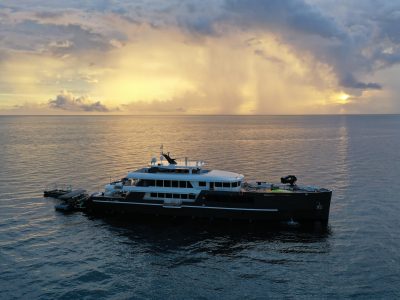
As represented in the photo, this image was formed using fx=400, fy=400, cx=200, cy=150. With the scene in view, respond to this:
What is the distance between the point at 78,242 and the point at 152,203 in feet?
38.1

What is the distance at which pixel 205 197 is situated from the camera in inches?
2014

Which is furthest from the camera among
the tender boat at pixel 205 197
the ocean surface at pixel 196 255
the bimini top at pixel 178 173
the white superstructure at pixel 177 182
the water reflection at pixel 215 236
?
the bimini top at pixel 178 173

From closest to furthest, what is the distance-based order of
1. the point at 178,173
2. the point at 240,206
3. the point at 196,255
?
1. the point at 196,255
2. the point at 240,206
3. the point at 178,173

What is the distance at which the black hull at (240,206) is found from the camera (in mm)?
48719

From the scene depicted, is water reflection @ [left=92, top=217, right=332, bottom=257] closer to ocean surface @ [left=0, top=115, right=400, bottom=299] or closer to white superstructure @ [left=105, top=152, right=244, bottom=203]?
ocean surface @ [left=0, top=115, right=400, bottom=299]

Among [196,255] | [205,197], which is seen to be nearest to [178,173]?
[205,197]

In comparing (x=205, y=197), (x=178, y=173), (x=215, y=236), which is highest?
(x=178, y=173)

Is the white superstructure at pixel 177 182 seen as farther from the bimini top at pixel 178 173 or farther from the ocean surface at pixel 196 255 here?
the ocean surface at pixel 196 255

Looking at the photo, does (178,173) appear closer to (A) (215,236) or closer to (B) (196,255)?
(A) (215,236)

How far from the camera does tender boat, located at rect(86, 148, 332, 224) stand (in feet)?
161

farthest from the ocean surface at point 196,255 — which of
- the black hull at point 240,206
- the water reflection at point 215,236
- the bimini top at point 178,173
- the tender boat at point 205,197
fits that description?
the bimini top at point 178,173

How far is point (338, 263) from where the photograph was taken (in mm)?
37781

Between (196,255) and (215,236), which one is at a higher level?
(215,236)

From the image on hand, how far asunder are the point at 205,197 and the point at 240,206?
4622 millimetres
